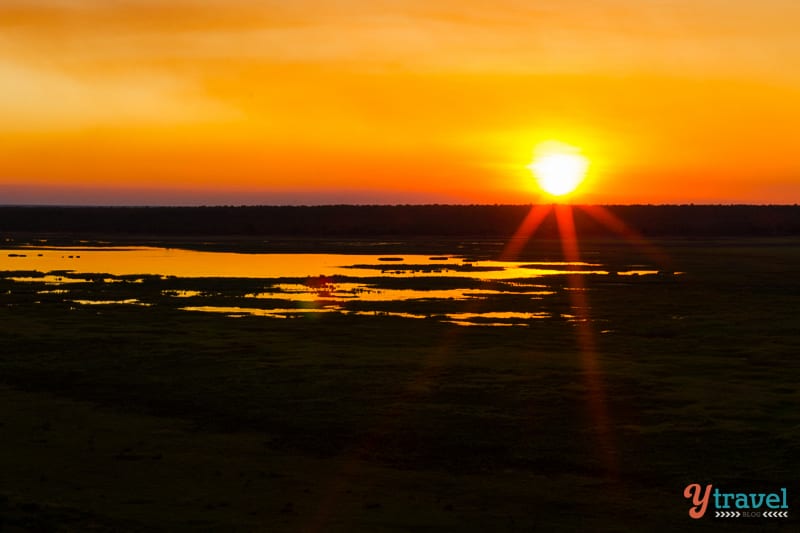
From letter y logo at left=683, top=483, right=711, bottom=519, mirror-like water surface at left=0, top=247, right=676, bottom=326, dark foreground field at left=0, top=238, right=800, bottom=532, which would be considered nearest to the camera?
letter y logo at left=683, top=483, right=711, bottom=519

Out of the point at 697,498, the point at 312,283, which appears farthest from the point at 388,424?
the point at 312,283

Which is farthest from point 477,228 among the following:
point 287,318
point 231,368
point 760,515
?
point 760,515

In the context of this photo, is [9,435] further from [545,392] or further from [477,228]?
[477,228]

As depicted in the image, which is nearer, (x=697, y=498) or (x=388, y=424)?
(x=697, y=498)

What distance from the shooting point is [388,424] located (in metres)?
18.8

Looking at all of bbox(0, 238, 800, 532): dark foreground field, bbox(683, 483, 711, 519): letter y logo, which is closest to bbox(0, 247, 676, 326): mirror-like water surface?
bbox(0, 238, 800, 532): dark foreground field

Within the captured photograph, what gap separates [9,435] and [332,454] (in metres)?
5.43

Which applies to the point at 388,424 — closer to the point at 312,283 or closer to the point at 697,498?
the point at 697,498

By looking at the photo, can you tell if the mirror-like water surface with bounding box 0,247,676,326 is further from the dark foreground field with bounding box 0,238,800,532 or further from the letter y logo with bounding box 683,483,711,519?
the letter y logo with bounding box 683,483,711,519

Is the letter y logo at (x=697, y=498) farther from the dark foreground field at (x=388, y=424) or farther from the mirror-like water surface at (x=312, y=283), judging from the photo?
the mirror-like water surface at (x=312, y=283)

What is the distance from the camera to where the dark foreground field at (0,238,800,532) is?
540 inches

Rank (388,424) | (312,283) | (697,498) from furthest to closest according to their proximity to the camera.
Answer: (312,283), (388,424), (697,498)

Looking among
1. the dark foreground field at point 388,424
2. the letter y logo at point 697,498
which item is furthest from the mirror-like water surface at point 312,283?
the letter y logo at point 697,498

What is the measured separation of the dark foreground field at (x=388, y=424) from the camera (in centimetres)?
1372
